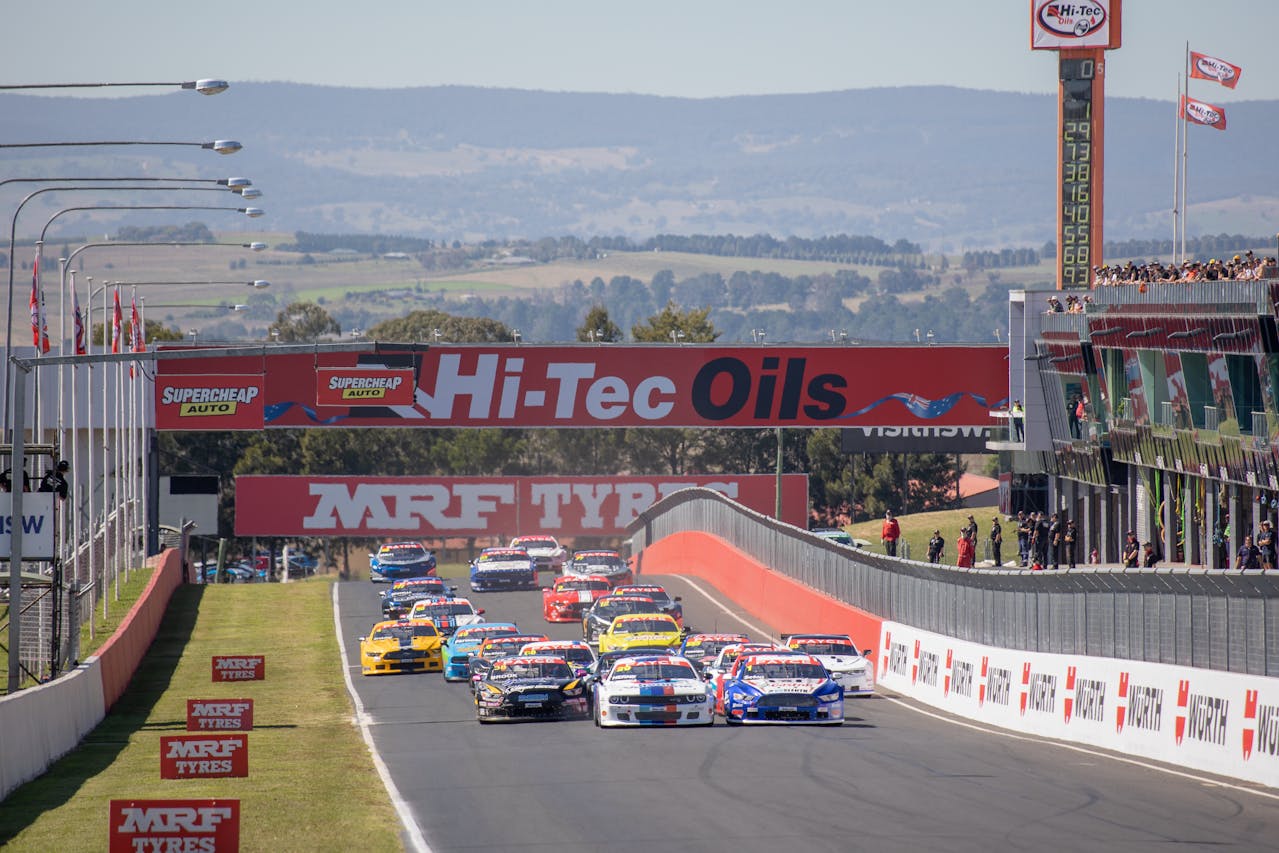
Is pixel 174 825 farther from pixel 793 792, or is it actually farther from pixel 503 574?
pixel 503 574

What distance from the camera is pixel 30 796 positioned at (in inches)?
798

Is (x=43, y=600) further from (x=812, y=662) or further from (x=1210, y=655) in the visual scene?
(x=1210, y=655)

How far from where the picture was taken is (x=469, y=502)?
77.6 m

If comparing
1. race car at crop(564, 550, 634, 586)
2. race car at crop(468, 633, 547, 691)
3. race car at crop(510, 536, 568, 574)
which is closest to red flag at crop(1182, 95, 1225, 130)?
race car at crop(564, 550, 634, 586)

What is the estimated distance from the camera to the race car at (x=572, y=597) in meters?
48.1

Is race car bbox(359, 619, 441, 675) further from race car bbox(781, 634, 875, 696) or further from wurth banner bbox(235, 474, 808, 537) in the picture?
wurth banner bbox(235, 474, 808, 537)

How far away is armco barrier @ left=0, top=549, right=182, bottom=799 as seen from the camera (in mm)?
20531

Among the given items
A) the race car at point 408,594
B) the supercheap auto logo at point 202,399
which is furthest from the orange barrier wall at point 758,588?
the supercheap auto logo at point 202,399

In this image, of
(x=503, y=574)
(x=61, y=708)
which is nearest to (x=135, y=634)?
(x=61, y=708)

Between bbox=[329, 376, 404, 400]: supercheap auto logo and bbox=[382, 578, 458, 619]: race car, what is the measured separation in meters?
19.8

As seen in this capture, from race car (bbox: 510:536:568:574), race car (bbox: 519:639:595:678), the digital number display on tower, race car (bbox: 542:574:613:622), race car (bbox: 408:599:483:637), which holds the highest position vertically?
the digital number display on tower

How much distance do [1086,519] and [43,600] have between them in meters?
35.9

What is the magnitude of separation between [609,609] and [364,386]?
96.5 ft

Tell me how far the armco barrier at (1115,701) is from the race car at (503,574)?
2549 cm
